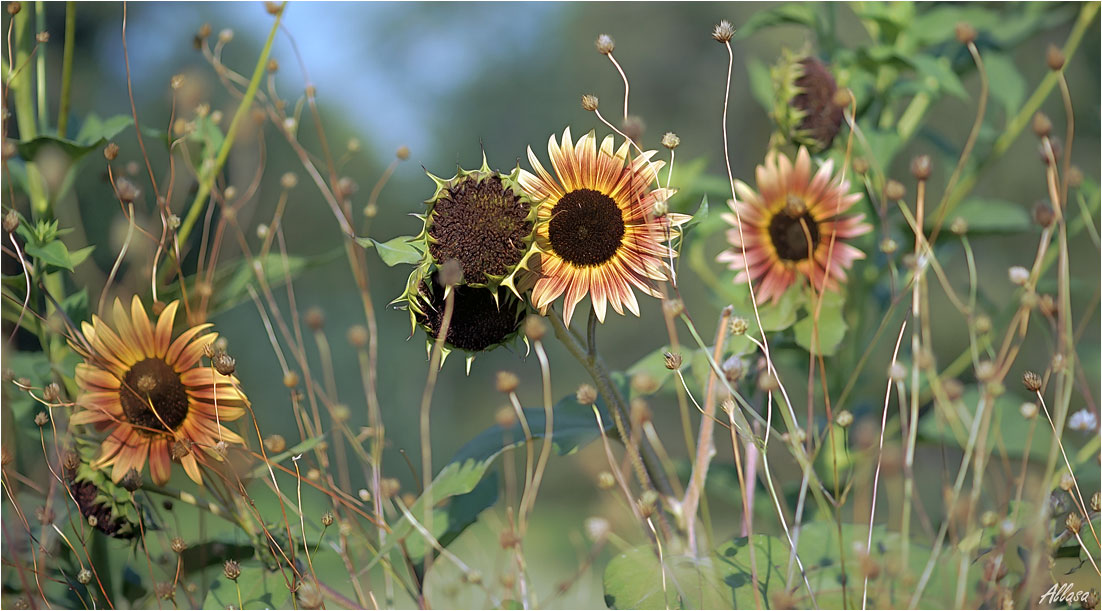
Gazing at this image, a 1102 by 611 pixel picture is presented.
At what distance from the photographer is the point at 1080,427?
0.54 m

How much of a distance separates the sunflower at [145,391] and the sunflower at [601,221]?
0.74 ft

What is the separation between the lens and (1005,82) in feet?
2.69

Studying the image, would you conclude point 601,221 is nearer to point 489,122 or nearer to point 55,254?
point 55,254

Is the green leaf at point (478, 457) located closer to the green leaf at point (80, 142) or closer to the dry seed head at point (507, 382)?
the dry seed head at point (507, 382)

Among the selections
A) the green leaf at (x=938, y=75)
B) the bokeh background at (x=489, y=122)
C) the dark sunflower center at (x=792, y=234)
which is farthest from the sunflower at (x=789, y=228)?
the bokeh background at (x=489, y=122)

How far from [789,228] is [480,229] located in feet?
1.07

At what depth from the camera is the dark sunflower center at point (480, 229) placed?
437mm

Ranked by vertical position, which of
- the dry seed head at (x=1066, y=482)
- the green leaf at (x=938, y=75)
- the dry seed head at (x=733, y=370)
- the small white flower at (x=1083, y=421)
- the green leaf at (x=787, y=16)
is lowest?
the dry seed head at (x=1066, y=482)

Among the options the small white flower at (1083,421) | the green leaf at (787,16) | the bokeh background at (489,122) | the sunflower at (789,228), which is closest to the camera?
the small white flower at (1083,421)

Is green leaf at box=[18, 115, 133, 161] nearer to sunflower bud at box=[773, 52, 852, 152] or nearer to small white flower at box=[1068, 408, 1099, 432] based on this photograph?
sunflower bud at box=[773, 52, 852, 152]

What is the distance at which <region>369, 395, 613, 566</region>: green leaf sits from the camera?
0.48 m

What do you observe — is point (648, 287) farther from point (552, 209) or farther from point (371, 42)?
point (371, 42)

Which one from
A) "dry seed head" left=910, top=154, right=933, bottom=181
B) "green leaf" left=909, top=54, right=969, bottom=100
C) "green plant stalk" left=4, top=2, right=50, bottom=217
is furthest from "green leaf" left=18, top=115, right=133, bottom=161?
"green leaf" left=909, top=54, right=969, bottom=100

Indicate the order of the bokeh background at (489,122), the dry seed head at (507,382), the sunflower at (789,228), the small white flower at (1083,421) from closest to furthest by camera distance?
the dry seed head at (507,382)
the small white flower at (1083,421)
the sunflower at (789,228)
the bokeh background at (489,122)
